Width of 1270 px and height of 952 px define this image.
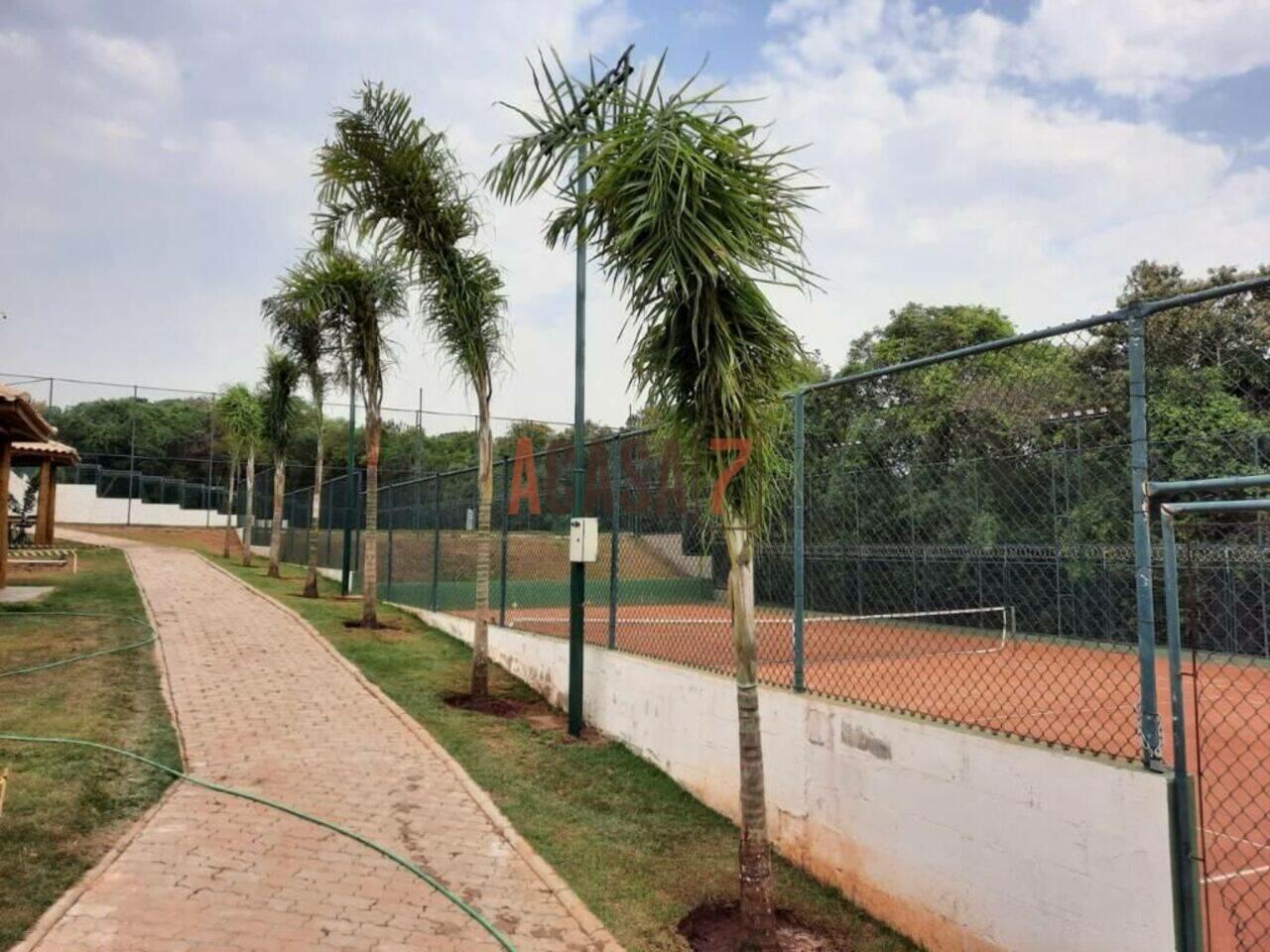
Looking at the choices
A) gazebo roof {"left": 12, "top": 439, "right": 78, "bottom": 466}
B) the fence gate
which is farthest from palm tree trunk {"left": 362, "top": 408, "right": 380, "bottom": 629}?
the fence gate

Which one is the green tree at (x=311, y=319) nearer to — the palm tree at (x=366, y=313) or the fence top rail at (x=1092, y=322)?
the palm tree at (x=366, y=313)

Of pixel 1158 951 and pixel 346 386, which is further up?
pixel 346 386

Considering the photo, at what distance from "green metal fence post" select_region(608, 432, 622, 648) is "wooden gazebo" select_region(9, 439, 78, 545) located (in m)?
12.7

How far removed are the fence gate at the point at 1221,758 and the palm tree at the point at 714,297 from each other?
6.15 feet

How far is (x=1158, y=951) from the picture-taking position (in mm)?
3160

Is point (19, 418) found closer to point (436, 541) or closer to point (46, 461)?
point (436, 541)

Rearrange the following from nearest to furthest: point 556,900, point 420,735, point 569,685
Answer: point 556,900
point 420,735
point 569,685

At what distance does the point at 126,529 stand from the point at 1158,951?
41524mm

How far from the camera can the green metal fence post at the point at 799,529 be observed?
17.2 ft

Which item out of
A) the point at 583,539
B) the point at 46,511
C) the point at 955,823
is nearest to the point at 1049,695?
the point at 583,539

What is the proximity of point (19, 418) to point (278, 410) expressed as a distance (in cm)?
1020

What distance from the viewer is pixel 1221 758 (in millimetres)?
7090

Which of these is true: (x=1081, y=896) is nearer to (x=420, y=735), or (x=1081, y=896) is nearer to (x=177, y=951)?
(x=177, y=951)

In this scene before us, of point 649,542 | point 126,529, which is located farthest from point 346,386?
point 126,529
